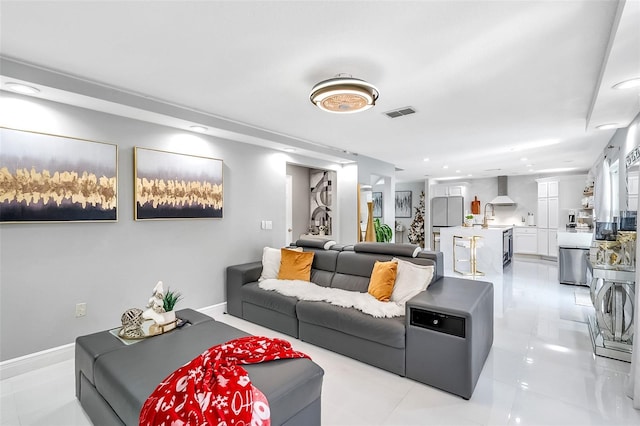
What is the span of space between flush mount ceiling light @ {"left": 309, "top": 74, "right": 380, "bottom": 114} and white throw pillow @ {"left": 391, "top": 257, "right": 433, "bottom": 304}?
1.65 metres

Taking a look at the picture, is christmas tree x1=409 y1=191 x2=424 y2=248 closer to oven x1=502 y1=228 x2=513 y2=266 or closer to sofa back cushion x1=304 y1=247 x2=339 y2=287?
Result: oven x1=502 y1=228 x2=513 y2=266

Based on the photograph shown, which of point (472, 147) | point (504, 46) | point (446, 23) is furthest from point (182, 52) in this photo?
point (472, 147)

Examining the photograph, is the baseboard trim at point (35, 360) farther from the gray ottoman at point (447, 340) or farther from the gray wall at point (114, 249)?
the gray ottoman at point (447, 340)

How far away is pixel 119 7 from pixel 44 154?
1.74 m

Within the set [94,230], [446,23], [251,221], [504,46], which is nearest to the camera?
[446,23]

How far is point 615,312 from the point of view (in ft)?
9.83

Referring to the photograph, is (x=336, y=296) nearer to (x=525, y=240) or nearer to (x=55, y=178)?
(x=55, y=178)

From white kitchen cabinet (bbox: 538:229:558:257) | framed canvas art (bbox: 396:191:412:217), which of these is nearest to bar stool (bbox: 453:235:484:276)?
white kitchen cabinet (bbox: 538:229:558:257)

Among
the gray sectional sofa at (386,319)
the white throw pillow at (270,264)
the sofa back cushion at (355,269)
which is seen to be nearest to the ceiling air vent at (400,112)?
the gray sectional sofa at (386,319)

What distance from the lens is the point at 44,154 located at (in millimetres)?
2686

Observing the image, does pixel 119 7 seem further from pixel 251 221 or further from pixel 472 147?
pixel 472 147

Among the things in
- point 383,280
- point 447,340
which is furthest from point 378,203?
point 447,340

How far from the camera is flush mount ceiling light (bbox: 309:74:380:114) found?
2.49 meters

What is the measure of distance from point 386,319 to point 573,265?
16.4 feet
